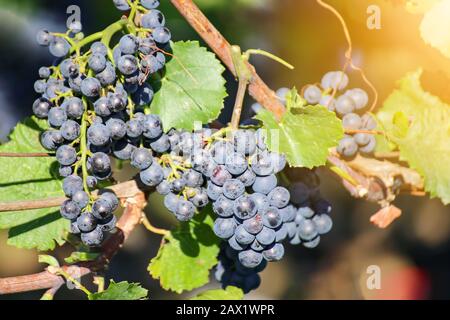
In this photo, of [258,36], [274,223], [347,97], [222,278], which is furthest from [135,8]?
[258,36]

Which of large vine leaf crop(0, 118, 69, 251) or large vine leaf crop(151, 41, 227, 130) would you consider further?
large vine leaf crop(0, 118, 69, 251)

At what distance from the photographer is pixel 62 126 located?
1386 mm

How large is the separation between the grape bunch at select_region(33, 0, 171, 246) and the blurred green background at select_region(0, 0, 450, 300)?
0.81m

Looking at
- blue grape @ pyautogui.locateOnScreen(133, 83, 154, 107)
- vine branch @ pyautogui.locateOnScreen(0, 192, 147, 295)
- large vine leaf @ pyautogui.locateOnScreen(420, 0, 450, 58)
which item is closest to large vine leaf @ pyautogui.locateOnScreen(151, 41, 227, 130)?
blue grape @ pyautogui.locateOnScreen(133, 83, 154, 107)

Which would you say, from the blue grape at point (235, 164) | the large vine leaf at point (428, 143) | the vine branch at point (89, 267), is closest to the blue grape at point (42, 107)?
the vine branch at point (89, 267)

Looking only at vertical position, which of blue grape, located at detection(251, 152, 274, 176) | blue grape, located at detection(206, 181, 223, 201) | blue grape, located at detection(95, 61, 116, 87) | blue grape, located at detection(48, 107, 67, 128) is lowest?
blue grape, located at detection(206, 181, 223, 201)

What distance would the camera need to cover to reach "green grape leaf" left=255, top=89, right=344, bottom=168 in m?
1.46

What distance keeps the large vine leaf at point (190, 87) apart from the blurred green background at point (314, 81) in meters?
0.70

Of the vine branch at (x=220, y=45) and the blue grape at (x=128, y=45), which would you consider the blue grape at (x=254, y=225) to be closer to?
the vine branch at (x=220, y=45)

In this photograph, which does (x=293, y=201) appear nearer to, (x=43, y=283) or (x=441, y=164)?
(x=441, y=164)

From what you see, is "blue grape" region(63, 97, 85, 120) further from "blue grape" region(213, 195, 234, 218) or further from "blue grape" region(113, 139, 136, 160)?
"blue grape" region(213, 195, 234, 218)

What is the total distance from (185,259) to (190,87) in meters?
0.51

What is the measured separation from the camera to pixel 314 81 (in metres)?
2.59

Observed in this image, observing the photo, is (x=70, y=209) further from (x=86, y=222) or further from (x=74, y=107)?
(x=74, y=107)
